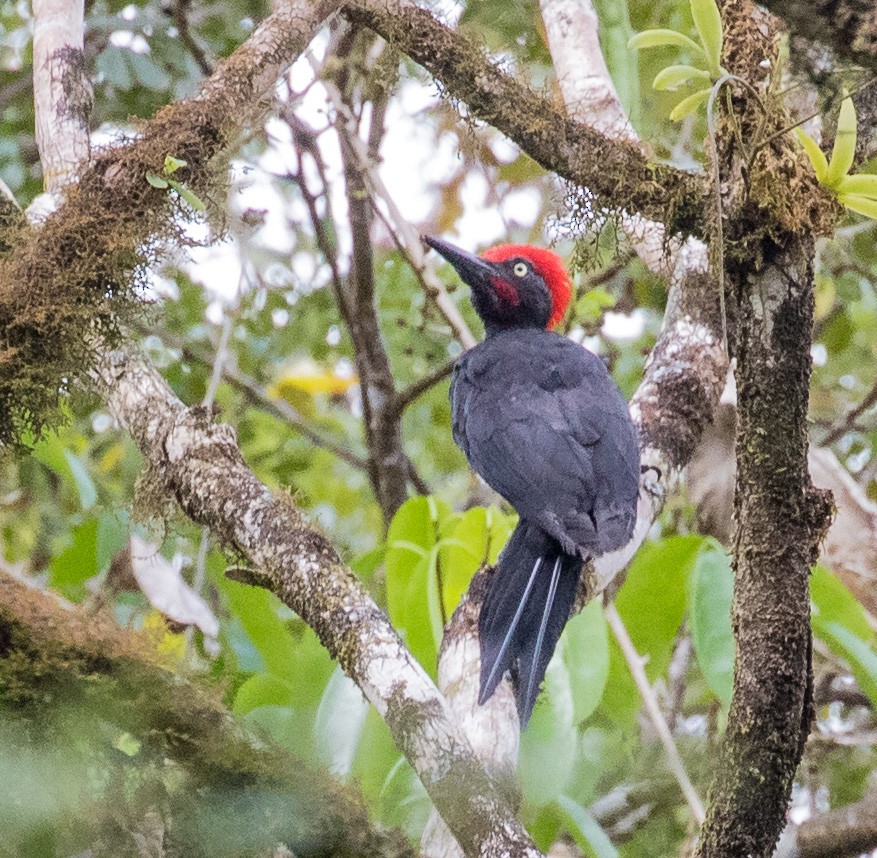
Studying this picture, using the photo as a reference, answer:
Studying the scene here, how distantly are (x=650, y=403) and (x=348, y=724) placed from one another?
4.26 ft

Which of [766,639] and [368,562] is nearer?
[766,639]

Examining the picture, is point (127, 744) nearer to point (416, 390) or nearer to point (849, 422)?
point (416, 390)

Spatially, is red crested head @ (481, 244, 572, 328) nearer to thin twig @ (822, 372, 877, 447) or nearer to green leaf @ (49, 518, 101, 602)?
thin twig @ (822, 372, 877, 447)

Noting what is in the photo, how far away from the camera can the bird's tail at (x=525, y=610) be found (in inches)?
106

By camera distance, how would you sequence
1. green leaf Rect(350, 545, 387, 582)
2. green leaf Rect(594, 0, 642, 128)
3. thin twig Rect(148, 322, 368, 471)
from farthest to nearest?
thin twig Rect(148, 322, 368, 471) < green leaf Rect(594, 0, 642, 128) < green leaf Rect(350, 545, 387, 582)

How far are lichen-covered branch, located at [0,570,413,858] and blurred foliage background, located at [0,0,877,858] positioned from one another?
0.02 m

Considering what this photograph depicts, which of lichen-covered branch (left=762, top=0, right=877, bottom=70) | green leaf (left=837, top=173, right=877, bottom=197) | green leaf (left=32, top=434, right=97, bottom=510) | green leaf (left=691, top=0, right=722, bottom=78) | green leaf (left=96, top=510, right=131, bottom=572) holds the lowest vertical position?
green leaf (left=96, top=510, right=131, bottom=572)

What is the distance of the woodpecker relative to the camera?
2848mm

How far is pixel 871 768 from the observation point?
5168mm

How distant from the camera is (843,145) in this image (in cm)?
203

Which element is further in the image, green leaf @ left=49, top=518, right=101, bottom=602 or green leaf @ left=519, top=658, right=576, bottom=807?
green leaf @ left=49, top=518, right=101, bottom=602

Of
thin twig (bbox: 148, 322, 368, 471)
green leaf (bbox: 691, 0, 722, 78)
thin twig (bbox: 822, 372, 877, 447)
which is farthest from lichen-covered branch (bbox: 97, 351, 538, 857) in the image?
thin twig (bbox: 822, 372, 877, 447)

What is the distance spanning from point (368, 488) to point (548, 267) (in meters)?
2.49

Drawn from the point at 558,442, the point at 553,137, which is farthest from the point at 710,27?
the point at 558,442
